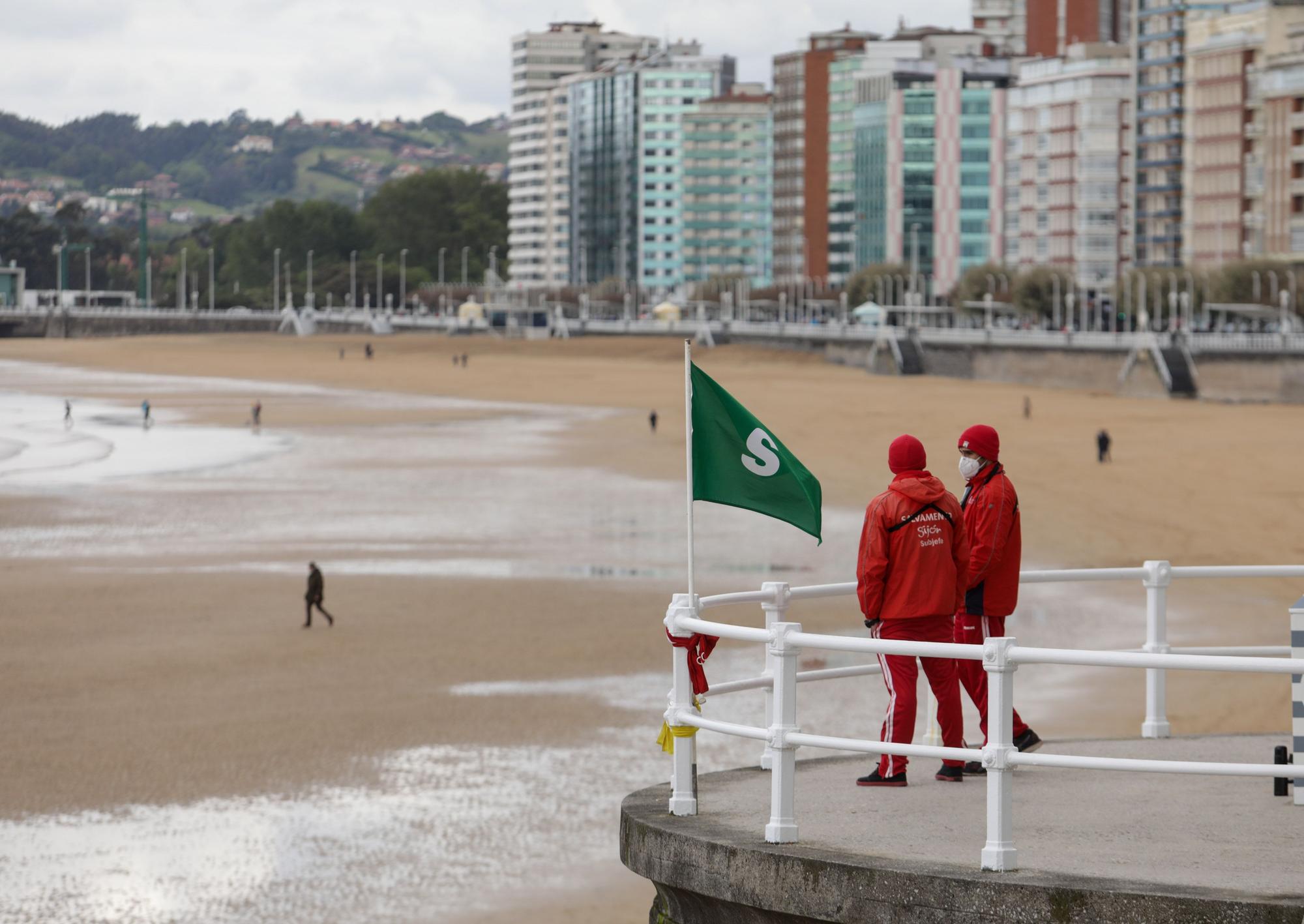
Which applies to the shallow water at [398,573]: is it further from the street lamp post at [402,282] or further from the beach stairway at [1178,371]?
the street lamp post at [402,282]

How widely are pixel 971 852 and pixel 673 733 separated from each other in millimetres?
1180

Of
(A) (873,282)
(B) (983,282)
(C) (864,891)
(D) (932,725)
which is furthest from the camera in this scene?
(A) (873,282)

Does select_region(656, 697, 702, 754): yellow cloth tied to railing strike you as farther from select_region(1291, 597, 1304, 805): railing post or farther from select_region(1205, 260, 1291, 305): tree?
select_region(1205, 260, 1291, 305): tree

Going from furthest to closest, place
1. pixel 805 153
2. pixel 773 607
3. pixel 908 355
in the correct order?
pixel 805 153 < pixel 908 355 < pixel 773 607

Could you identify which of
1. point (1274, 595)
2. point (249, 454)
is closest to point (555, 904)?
point (1274, 595)

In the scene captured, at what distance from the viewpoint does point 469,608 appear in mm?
26516

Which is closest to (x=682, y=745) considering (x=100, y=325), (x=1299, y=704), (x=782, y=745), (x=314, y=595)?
(x=782, y=745)

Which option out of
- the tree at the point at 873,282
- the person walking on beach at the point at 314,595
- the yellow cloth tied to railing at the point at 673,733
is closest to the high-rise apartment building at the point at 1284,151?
the tree at the point at 873,282

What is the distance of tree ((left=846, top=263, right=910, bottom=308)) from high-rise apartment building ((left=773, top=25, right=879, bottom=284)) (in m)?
18.6

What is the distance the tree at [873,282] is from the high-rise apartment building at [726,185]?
49028 mm

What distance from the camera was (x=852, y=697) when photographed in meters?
20.2

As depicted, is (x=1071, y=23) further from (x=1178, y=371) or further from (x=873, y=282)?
(x=1178, y=371)

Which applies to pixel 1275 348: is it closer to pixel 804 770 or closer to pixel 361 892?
pixel 361 892

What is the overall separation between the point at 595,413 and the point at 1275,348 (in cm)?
2525
